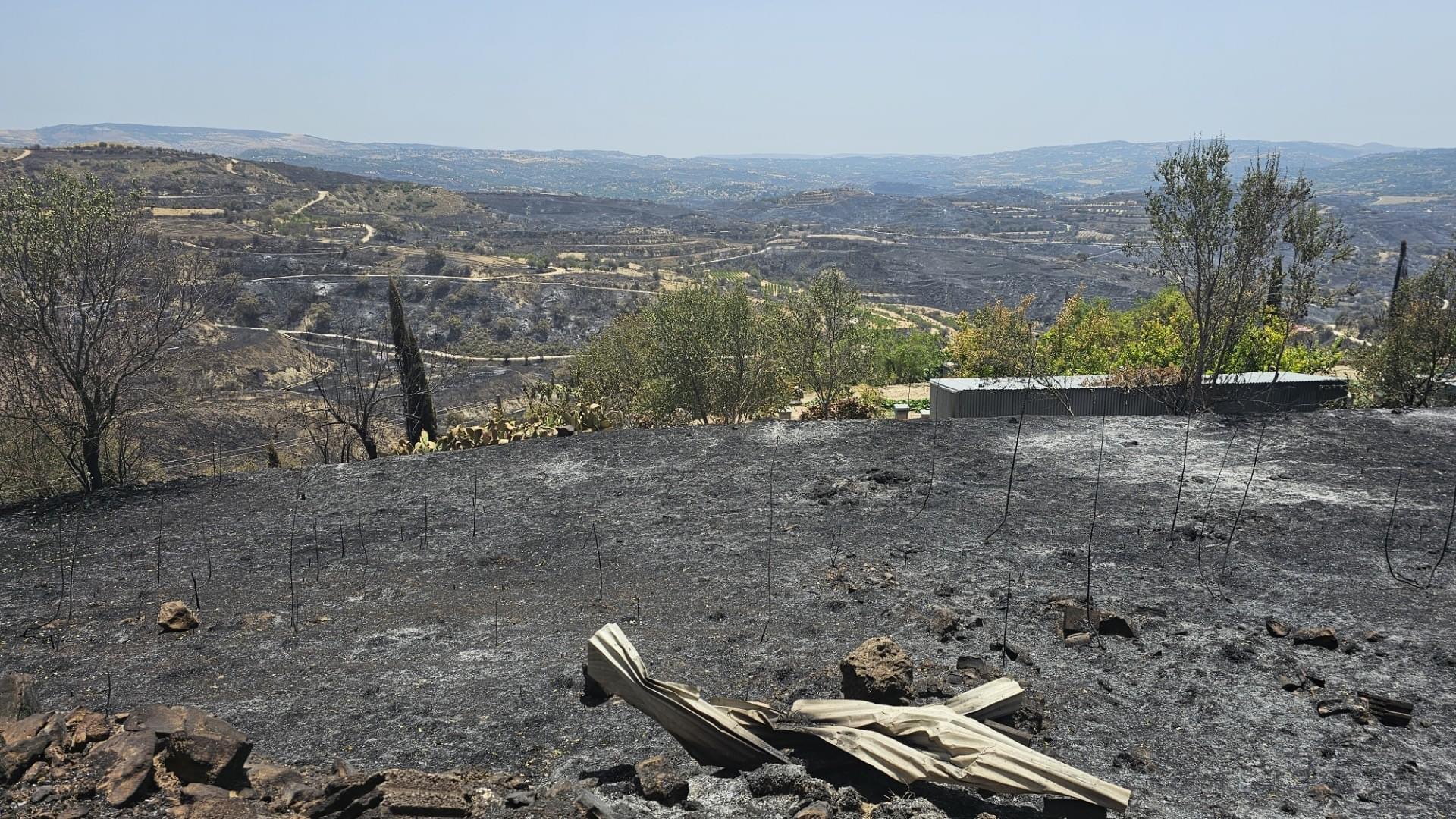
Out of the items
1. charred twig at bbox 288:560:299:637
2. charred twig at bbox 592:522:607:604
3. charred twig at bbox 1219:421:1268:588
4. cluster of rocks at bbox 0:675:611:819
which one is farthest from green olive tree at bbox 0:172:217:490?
charred twig at bbox 1219:421:1268:588

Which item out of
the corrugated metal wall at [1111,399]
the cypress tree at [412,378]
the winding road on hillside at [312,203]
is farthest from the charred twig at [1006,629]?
the winding road on hillside at [312,203]

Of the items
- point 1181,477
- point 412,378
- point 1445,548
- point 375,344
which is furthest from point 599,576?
point 375,344

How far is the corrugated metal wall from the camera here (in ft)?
55.9

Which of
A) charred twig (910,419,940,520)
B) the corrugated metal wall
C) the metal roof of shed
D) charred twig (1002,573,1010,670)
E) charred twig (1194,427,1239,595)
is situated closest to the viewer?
charred twig (1002,573,1010,670)

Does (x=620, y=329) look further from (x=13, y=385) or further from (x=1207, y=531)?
(x=1207, y=531)

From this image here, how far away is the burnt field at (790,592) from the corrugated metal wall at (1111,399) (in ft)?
14.1

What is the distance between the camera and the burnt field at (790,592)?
5.50m

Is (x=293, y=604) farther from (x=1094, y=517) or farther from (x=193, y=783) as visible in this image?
(x=1094, y=517)

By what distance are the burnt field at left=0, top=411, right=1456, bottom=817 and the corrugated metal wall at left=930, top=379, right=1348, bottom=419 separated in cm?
428

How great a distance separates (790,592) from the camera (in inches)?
309

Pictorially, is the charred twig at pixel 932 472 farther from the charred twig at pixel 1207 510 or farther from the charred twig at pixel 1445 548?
the charred twig at pixel 1445 548

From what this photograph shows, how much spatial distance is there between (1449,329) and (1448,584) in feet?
56.6

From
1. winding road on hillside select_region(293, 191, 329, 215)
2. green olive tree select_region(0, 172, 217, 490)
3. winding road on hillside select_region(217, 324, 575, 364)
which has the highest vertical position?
winding road on hillside select_region(293, 191, 329, 215)

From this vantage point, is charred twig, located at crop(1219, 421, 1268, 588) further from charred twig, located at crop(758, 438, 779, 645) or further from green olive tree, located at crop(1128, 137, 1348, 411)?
green olive tree, located at crop(1128, 137, 1348, 411)
